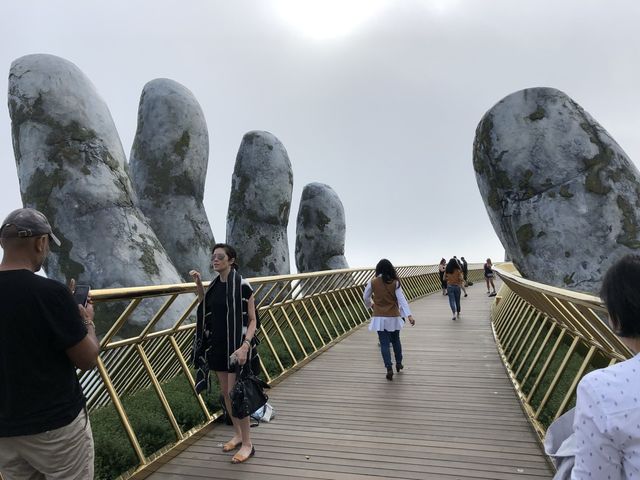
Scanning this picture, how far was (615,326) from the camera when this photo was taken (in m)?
1.46

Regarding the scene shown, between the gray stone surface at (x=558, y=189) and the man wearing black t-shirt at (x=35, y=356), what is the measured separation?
849 centimetres

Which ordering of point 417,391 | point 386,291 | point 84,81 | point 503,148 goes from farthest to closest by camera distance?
point 84,81
point 503,148
point 386,291
point 417,391

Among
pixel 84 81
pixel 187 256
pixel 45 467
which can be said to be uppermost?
pixel 84 81

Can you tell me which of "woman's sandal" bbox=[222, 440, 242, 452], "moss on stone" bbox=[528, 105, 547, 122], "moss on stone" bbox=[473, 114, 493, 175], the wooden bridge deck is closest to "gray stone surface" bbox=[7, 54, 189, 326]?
the wooden bridge deck

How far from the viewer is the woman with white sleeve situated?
6.46 meters

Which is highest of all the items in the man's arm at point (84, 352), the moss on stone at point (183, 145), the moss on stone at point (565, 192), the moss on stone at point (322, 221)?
the moss on stone at point (183, 145)

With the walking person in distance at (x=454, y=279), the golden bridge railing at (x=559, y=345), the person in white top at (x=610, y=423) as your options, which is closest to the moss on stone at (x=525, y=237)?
the golden bridge railing at (x=559, y=345)

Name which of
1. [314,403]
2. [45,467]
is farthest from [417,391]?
[45,467]

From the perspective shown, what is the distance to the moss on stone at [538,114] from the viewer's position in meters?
9.48

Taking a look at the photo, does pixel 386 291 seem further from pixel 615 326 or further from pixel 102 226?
pixel 102 226

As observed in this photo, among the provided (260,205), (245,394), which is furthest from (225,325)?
(260,205)

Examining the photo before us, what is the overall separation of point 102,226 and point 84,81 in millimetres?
3607

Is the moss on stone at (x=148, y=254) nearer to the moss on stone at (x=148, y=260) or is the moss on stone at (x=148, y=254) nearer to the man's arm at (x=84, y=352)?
the moss on stone at (x=148, y=260)

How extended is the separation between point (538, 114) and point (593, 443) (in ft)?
30.6
